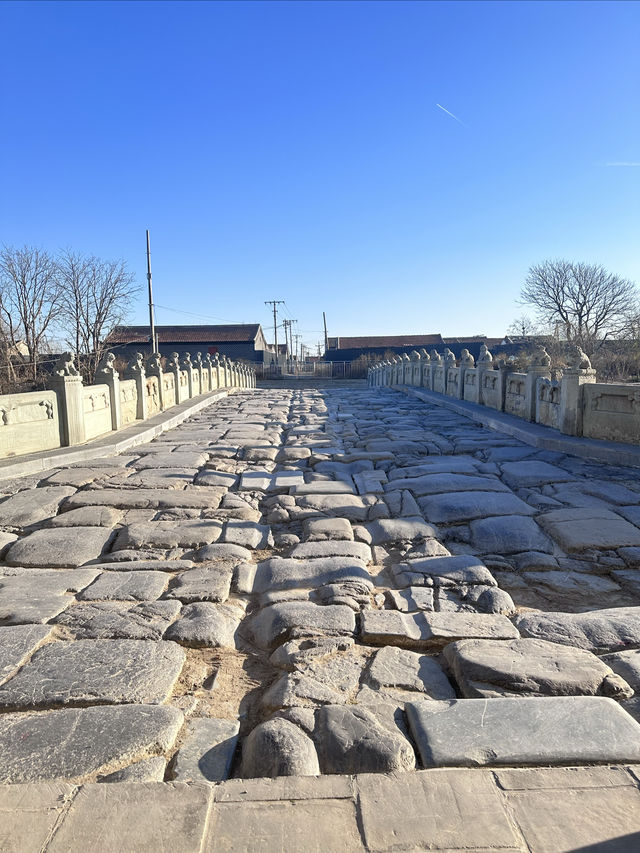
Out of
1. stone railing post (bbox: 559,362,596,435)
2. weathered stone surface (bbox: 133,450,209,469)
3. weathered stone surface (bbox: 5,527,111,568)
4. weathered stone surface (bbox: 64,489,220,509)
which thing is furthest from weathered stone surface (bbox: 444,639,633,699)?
stone railing post (bbox: 559,362,596,435)

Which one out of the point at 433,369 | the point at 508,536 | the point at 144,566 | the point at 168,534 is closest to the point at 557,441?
the point at 508,536

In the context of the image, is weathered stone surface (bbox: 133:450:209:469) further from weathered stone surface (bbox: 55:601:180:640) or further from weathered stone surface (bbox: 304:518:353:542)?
weathered stone surface (bbox: 55:601:180:640)

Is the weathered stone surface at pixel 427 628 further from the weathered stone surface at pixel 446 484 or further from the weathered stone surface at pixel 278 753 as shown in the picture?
the weathered stone surface at pixel 446 484

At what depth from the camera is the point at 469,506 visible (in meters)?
4.59

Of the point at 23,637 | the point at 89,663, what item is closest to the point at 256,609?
the point at 89,663

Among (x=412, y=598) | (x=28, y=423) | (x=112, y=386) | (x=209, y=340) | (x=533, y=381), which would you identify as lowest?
(x=412, y=598)

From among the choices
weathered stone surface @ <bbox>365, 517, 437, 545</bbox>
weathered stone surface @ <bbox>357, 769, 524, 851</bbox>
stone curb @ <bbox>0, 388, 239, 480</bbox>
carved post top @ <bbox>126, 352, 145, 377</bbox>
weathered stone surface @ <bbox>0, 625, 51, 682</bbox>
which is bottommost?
weathered stone surface @ <bbox>365, 517, 437, 545</bbox>

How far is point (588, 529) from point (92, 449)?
6.00 m

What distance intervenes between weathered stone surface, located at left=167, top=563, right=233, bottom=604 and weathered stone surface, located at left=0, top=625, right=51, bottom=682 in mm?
661

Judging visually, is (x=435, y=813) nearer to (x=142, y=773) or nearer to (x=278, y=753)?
(x=278, y=753)

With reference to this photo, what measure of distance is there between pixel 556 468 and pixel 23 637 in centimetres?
540

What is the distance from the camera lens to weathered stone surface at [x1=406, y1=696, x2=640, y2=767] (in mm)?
1677

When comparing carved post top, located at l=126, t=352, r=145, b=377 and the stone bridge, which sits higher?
carved post top, located at l=126, t=352, r=145, b=377

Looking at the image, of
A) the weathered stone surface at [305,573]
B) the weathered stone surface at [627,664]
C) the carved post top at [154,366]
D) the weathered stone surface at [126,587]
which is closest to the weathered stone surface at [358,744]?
the weathered stone surface at [627,664]
